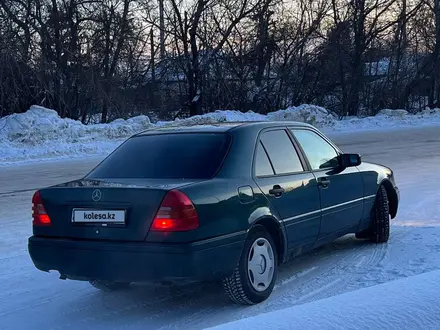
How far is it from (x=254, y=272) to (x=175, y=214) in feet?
2.93

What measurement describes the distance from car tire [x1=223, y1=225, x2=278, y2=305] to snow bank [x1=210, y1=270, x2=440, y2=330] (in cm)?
191

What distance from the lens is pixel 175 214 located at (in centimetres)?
428

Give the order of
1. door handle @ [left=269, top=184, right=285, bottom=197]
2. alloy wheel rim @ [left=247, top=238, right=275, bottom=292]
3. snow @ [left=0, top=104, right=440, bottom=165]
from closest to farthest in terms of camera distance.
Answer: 1. alloy wheel rim @ [left=247, top=238, right=275, bottom=292]
2. door handle @ [left=269, top=184, right=285, bottom=197]
3. snow @ [left=0, top=104, right=440, bottom=165]

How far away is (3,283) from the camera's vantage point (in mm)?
5527

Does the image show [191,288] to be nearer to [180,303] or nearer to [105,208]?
[180,303]

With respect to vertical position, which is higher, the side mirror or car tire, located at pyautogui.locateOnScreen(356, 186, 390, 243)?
the side mirror

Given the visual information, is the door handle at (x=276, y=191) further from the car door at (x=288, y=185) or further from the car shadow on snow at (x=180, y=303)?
the car shadow on snow at (x=180, y=303)

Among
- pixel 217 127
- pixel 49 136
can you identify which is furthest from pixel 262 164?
pixel 49 136

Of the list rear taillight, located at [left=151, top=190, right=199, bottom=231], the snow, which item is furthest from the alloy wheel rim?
the snow

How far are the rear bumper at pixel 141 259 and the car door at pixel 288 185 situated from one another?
62 centimetres

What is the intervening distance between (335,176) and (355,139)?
1717cm

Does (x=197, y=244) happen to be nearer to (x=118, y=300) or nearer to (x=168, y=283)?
(x=168, y=283)

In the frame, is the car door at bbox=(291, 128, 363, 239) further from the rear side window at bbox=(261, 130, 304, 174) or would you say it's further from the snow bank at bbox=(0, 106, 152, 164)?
the snow bank at bbox=(0, 106, 152, 164)

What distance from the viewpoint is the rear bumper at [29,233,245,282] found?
4.26 meters
